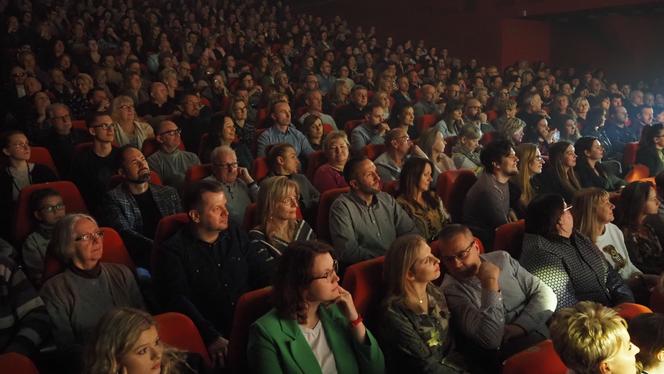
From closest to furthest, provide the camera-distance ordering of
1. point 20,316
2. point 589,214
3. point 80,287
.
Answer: point 20,316, point 80,287, point 589,214

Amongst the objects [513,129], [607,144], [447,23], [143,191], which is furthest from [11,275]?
[447,23]

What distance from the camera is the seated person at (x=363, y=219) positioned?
2340mm

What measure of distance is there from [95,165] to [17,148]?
335 mm

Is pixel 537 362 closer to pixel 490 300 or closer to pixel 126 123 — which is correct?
pixel 490 300

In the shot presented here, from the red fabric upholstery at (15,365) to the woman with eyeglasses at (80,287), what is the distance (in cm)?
41

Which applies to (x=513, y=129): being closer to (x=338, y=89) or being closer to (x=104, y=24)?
(x=338, y=89)

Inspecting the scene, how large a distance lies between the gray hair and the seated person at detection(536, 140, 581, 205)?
2.25 meters

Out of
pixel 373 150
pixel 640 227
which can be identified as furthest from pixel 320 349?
pixel 373 150

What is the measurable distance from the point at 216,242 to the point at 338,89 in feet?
11.9

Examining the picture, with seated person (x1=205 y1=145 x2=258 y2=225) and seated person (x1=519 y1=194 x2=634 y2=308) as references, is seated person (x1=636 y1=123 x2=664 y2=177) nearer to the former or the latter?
seated person (x1=519 y1=194 x2=634 y2=308)

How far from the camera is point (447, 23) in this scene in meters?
9.28

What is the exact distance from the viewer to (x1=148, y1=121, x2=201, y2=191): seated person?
310cm

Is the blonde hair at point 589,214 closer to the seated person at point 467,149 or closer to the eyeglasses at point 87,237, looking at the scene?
the seated person at point 467,149

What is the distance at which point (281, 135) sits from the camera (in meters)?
3.72
